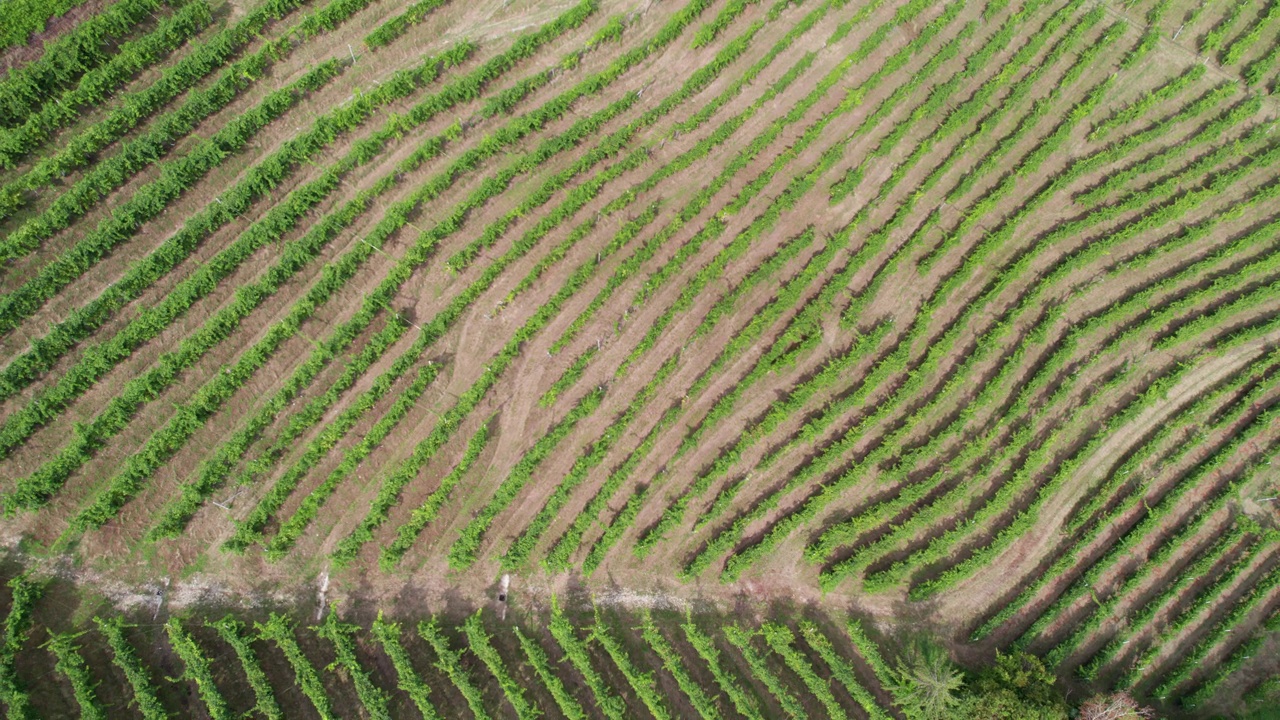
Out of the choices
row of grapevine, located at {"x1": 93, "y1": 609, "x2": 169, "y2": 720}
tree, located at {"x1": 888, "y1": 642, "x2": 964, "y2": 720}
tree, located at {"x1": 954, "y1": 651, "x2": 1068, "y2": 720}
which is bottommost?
tree, located at {"x1": 954, "y1": 651, "x2": 1068, "y2": 720}

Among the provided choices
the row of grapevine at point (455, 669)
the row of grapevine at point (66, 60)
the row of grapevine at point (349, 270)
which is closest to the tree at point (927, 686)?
the row of grapevine at point (455, 669)

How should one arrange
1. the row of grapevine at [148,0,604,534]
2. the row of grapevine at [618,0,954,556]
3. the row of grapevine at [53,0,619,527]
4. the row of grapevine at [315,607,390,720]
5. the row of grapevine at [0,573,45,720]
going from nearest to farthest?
1. the row of grapevine at [0,573,45,720]
2. the row of grapevine at [315,607,390,720]
3. the row of grapevine at [53,0,619,527]
4. the row of grapevine at [148,0,604,534]
5. the row of grapevine at [618,0,954,556]

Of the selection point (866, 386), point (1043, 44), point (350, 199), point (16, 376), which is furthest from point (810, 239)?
point (16, 376)

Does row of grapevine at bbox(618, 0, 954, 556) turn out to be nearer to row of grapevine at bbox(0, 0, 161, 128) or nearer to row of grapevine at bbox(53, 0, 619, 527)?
row of grapevine at bbox(53, 0, 619, 527)

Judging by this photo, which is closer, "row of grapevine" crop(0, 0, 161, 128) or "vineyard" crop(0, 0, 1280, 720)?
"vineyard" crop(0, 0, 1280, 720)

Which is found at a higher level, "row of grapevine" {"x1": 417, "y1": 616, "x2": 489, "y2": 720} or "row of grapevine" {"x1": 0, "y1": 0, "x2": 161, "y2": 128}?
"row of grapevine" {"x1": 0, "y1": 0, "x2": 161, "y2": 128}

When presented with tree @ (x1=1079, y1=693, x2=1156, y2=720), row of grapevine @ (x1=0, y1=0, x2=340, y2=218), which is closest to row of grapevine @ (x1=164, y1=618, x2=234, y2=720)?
row of grapevine @ (x1=0, y1=0, x2=340, y2=218)

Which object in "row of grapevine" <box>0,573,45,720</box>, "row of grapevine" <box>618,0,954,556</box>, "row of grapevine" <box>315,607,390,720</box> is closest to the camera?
"row of grapevine" <box>0,573,45,720</box>
